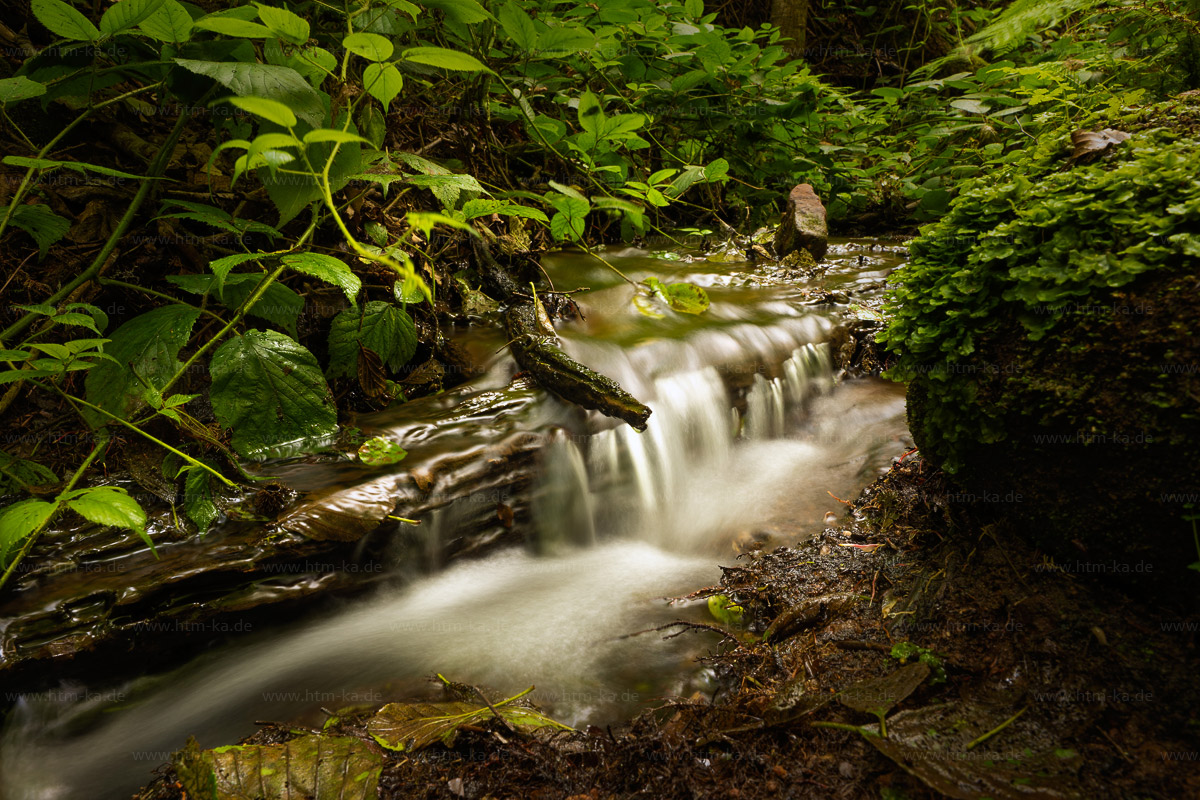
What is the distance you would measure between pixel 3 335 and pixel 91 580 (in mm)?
989

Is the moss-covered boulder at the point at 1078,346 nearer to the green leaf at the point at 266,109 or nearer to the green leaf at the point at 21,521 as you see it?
the green leaf at the point at 266,109

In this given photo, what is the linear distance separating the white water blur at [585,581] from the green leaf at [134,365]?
108 cm

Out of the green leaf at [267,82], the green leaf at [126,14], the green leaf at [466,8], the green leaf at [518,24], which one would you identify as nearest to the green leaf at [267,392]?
the green leaf at [267,82]

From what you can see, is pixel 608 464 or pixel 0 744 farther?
pixel 608 464

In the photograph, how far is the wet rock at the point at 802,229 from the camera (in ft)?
19.6

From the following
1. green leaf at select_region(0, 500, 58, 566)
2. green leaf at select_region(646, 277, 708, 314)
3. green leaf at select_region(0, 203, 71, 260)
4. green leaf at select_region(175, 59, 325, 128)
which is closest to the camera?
green leaf at select_region(0, 500, 58, 566)

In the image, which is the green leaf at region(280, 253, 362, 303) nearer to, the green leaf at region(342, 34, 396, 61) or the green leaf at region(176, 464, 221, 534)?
the green leaf at region(342, 34, 396, 61)

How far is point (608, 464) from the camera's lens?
137 inches

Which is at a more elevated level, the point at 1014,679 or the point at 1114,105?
the point at 1114,105

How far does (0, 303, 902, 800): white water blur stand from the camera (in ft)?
6.95

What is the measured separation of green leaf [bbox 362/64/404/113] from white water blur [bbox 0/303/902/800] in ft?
6.04

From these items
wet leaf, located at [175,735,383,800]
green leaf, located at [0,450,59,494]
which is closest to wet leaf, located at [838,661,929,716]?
wet leaf, located at [175,735,383,800]

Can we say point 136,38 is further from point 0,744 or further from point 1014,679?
point 1014,679

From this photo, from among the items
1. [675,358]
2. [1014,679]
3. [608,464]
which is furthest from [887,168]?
[1014,679]
